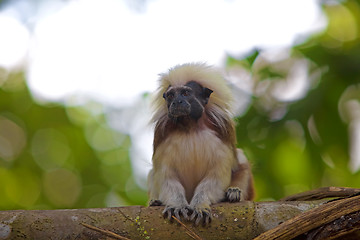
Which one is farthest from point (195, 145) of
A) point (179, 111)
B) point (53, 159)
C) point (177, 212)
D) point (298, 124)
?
point (53, 159)

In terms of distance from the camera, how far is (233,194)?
576 cm

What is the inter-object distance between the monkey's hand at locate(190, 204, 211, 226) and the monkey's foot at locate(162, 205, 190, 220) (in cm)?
9

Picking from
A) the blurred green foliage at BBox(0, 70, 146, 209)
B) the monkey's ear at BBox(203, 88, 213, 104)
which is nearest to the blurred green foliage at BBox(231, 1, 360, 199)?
the monkey's ear at BBox(203, 88, 213, 104)

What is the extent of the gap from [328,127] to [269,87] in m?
1.27

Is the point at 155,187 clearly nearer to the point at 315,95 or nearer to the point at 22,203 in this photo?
the point at 315,95

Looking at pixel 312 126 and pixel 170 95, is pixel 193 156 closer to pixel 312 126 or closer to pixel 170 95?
pixel 170 95

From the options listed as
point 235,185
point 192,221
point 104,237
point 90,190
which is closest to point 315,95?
point 235,185

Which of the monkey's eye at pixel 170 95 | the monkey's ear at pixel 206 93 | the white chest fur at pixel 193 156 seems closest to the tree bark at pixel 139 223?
the white chest fur at pixel 193 156

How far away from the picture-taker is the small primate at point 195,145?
Answer: 5.90 m

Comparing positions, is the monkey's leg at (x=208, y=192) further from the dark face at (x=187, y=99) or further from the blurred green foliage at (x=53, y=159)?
the blurred green foliage at (x=53, y=159)

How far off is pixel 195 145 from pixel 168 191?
2.31 feet

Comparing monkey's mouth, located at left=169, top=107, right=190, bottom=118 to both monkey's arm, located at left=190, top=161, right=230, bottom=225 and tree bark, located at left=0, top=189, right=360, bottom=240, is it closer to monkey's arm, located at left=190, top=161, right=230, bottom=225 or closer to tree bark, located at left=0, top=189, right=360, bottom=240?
monkey's arm, located at left=190, top=161, right=230, bottom=225

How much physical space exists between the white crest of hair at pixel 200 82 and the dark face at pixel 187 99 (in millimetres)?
113

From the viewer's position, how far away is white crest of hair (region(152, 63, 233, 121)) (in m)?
6.59
